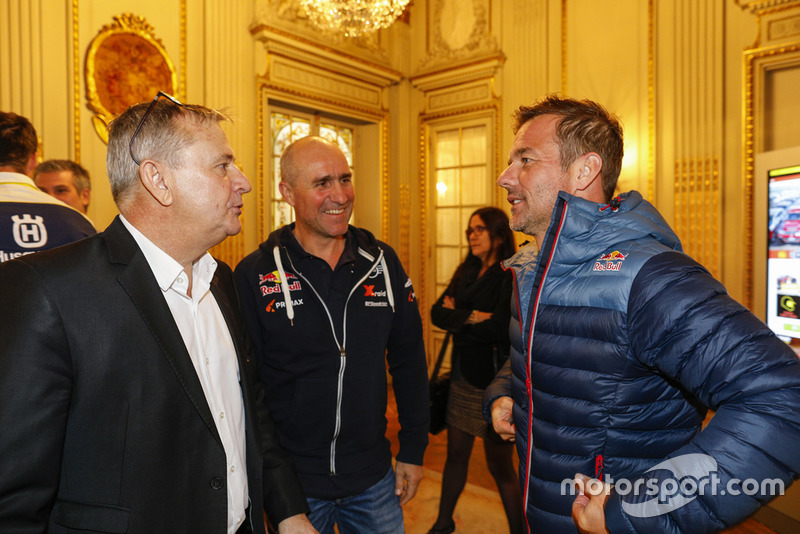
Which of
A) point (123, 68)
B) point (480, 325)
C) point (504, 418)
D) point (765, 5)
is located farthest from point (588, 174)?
point (765, 5)

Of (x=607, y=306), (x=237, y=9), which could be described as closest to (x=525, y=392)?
(x=607, y=306)

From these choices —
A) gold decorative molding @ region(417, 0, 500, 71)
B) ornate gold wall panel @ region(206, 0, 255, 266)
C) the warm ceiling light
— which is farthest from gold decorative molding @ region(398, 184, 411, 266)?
the warm ceiling light

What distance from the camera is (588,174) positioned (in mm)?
1470

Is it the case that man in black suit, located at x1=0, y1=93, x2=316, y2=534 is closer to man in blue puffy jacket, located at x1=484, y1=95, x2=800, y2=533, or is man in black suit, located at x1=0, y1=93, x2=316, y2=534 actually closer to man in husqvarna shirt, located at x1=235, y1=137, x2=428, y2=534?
man in husqvarna shirt, located at x1=235, y1=137, x2=428, y2=534

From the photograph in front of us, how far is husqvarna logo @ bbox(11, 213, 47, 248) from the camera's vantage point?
6.63 ft

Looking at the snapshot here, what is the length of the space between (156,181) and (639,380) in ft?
4.06

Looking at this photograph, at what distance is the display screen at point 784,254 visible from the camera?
2.99 m

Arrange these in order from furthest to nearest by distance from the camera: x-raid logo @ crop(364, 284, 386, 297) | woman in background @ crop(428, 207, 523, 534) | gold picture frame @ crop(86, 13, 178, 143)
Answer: gold picture frame @ crop(86, 13, 178, 143)
woman in background @ crop(428, 207, 523, 534)
x-raid logo @ crop(364, 284, 386, 297)

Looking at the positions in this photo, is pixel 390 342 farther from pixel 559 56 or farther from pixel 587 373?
pixel 559 56

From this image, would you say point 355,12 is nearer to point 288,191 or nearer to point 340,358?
point 288,191

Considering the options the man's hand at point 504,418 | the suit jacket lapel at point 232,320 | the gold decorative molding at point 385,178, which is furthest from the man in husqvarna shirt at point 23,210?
the gold decorative molding at point 385,178

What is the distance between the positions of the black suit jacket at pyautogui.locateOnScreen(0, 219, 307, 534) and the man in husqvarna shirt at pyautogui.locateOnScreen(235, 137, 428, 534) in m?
0.66

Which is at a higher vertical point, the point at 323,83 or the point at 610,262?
the point at 323,83
